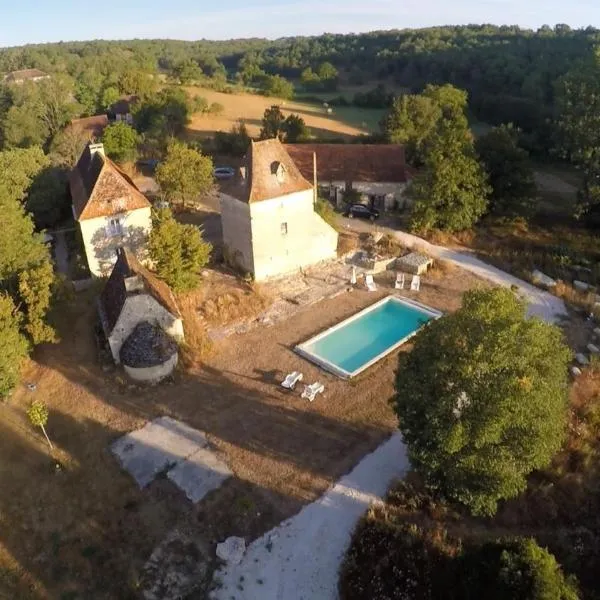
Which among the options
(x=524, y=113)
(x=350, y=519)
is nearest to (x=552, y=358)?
(x=350, y=519)

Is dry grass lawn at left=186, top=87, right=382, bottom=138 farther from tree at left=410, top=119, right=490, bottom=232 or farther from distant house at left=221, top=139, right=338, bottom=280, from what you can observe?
distant house at left=221, top=139, right=338, bottom=280

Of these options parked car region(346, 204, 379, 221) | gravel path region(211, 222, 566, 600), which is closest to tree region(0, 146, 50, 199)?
parked car region(346, 204, 379, 221)

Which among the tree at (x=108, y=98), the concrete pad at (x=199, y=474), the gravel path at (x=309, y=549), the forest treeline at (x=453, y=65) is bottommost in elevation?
the gravel path at (x=309, y=549)

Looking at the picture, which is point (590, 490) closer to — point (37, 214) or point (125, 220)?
point (125, 220)

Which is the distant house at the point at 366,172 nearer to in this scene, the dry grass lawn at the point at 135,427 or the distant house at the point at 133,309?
the dry grass lawn at the point at 135,427

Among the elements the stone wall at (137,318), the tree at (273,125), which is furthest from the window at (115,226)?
the tree at (273,125)
